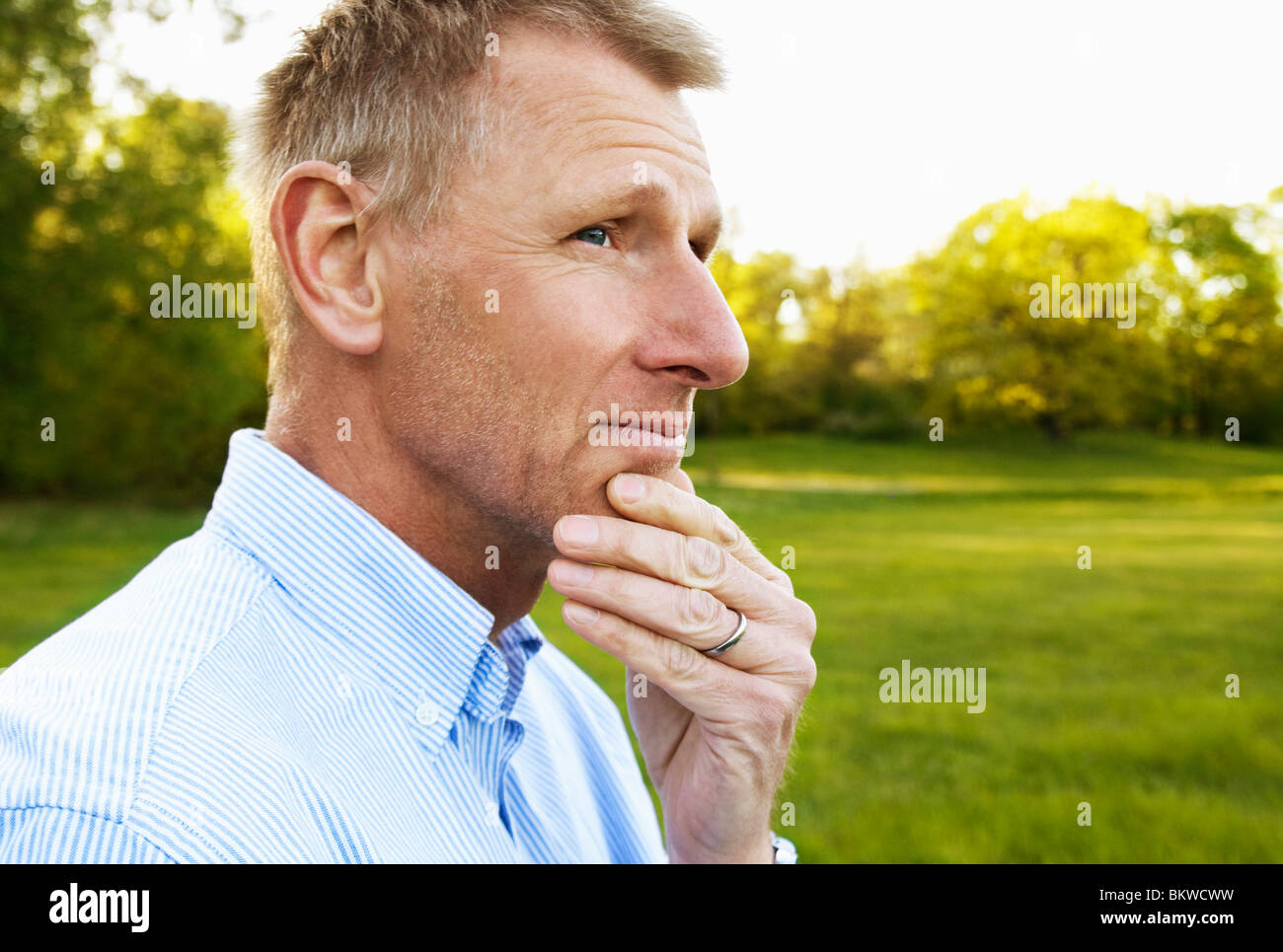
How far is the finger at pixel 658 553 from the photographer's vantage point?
6.13 ft

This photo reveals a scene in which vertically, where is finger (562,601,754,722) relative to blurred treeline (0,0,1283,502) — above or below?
below

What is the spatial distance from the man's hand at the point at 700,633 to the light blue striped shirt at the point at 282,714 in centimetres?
22

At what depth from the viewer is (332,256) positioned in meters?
2.01

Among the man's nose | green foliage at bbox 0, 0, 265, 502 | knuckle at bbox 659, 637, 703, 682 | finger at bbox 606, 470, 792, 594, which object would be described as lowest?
knuckle at bbox 659, 637, 703, 682

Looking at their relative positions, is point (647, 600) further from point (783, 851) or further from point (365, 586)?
point (783, 851)

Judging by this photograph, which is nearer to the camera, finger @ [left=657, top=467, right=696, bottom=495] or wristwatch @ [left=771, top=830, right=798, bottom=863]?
finger @ [left=657, top=467, right=696, bottom=495]

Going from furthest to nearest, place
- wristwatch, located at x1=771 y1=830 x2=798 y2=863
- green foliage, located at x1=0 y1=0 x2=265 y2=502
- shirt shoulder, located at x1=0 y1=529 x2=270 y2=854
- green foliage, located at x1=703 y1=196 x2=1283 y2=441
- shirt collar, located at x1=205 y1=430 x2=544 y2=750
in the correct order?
green foliage, located at x1=703 y1=196 x2=1283 y2=441, green foliage, located at x1=0 y1=0 x2=265 y2=502, wristwatch, located at x1=771 y1=830 x2=798 y2=863, shirt collar, located at x1=205 y1=430 x2=544 y2=750, shirt shoulder, located at x1=0 y1=529 x2=270 y2=854

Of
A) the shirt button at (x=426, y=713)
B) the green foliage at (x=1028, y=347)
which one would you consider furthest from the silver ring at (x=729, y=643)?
the green foliage at (x=1028, y=347)

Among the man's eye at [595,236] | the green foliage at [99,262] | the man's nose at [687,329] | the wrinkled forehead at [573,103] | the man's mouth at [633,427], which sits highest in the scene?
the green foliage at [99,262]

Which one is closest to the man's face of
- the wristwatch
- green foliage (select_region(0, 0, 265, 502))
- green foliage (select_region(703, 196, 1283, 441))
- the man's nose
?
the man's nose

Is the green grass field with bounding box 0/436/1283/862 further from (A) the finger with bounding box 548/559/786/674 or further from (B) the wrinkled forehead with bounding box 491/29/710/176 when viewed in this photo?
(B) the wrinkled forehead with bounding box 491/29/710/176

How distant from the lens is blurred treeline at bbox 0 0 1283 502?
1894 cm

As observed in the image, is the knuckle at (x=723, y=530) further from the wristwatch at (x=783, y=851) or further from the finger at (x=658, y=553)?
the wristwatch at (x=783, y=851)

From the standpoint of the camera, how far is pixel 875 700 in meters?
8.96
